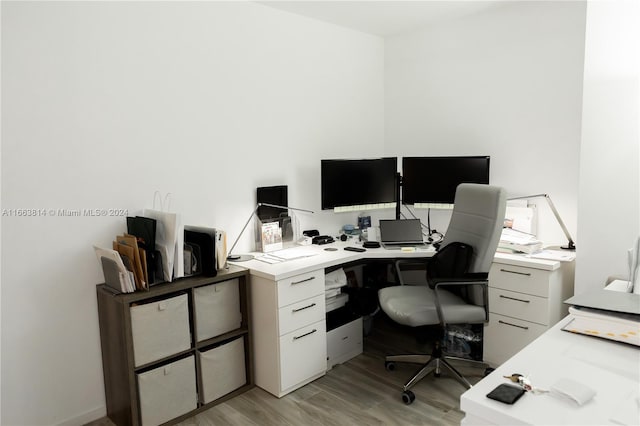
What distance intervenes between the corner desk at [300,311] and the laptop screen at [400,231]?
1.75ft

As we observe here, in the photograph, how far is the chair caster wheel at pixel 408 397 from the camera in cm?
260

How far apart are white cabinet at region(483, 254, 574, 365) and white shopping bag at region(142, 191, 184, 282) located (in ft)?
6.31

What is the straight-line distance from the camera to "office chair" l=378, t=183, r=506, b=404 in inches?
99.3

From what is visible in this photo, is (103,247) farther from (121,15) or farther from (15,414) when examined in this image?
(121,15)

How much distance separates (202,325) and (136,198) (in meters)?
0.81

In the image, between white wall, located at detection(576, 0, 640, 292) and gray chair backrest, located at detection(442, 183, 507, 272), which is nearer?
white wall, located at detection(576, 0, 640, 292)

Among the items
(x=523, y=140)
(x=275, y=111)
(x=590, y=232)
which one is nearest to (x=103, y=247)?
(x=275, y=111)

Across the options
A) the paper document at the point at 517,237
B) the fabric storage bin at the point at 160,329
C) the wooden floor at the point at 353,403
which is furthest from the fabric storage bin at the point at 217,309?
the paper document at the point at 517,237

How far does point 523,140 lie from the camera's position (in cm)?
333

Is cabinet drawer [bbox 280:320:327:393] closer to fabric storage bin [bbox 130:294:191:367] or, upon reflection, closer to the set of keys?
fabric storage bin [bbox 130:294:191:367]

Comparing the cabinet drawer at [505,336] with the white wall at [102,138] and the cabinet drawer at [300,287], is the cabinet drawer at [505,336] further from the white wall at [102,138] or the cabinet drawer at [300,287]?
the white wall at [102,138]

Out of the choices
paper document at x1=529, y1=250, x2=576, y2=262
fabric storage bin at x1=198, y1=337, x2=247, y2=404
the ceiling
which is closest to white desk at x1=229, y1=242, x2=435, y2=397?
fabric storage bin at x1=198, y1=337, x2=247, y2=404

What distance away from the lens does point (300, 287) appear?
275 cm

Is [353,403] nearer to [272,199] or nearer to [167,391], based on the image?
[167,391]
